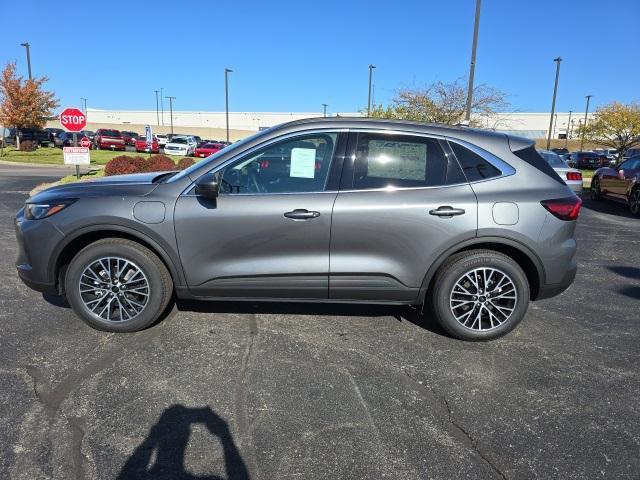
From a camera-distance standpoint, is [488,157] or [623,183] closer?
[488,157]

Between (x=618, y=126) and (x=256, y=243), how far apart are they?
3843cm

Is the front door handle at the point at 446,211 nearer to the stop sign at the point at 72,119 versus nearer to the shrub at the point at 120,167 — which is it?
the shrub at the point at 120,167

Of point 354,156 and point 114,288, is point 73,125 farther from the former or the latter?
point 354,156

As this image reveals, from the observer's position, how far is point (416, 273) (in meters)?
3.92

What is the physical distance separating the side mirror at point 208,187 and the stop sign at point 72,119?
12591mm

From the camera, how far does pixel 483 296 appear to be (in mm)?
4008

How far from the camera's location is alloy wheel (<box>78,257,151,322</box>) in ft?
13.1

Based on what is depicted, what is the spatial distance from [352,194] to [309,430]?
1.80 metres

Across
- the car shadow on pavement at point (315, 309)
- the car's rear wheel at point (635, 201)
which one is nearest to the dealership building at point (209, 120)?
the car's rear wheel at point (635, 201)

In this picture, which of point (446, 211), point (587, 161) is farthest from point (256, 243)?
point (587, 161)

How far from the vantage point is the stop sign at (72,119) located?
1417 centimetres

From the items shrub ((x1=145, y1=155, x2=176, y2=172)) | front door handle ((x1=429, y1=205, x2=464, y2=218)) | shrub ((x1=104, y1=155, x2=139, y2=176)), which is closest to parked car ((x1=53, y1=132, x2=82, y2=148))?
shrub ((x1=145, y1=155, x2=176, y2=172))

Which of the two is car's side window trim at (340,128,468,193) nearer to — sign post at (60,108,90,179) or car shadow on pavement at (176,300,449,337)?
car shadow on pavement at (176,300,449,337)

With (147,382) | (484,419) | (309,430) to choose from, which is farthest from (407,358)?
(147,382)
